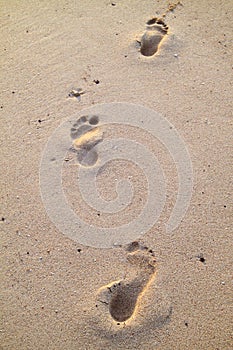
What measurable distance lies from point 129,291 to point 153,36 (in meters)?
2.07

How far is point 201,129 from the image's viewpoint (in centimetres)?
281

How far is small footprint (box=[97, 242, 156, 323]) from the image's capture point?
2.40 m

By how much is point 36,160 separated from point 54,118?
37cm

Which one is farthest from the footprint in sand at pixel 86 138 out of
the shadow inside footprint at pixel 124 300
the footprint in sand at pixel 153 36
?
the shadow inside footprint at pixel 124 300

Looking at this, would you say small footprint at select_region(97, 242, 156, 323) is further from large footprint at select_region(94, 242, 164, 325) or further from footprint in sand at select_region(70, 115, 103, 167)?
footprint in sand at select_region(70, 115, 103, 167)

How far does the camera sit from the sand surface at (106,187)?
238 centimetres

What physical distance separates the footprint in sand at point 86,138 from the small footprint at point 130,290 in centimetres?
78

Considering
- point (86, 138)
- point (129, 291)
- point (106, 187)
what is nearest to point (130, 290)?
point (129, 291)

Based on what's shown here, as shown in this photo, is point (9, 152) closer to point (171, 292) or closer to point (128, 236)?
point (128, 236)

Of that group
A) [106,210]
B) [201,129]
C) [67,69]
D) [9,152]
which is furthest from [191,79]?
[9,152]

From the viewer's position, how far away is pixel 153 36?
3.12 m

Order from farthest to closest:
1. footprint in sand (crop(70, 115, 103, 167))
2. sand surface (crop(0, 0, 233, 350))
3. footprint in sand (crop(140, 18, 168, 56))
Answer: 1. footprint in sand (crop(140, 18, 168, 56))
2. footprint in sand (crop(70, 115, 103, 167))
3. sand surface (crop(0, 0, 233, 350))

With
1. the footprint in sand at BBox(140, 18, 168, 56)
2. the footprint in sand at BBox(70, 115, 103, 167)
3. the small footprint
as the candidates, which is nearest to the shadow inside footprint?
the small footprint

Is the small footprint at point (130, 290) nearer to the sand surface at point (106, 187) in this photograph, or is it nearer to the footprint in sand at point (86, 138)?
the sand surface at point (106, 187)
